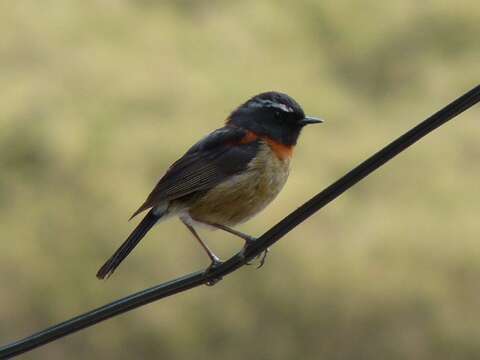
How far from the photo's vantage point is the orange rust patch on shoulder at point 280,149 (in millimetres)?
5434

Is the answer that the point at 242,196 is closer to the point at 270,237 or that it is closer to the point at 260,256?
the point at 260,256

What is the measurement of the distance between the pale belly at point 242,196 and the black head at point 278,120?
0.79 feet

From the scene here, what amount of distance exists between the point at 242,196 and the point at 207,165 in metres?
0.26

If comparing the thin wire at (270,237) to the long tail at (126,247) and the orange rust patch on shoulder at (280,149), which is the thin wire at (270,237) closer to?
the long tail at (126,247)

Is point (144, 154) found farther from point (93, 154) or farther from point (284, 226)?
point (284, 226)

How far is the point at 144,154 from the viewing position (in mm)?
11227

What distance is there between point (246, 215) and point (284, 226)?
6.36ft

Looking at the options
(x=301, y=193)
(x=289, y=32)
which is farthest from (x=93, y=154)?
(x=289, y=32)

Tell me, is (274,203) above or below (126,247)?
below

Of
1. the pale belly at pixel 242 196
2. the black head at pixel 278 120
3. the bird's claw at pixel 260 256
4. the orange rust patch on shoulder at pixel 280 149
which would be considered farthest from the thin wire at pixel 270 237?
the black head at pixel 278 120

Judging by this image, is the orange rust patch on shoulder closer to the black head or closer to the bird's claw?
the black head

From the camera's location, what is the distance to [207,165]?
211 inches

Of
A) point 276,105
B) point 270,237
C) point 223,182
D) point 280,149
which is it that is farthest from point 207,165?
point 270,237

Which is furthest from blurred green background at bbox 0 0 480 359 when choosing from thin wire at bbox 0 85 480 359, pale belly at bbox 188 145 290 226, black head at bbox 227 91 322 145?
thin wire at bbox 0 85 480 359
